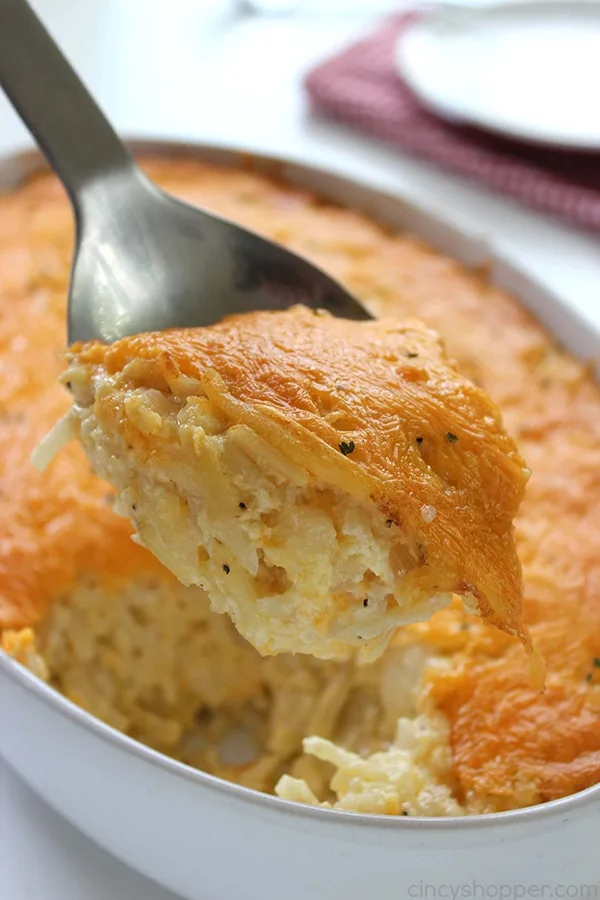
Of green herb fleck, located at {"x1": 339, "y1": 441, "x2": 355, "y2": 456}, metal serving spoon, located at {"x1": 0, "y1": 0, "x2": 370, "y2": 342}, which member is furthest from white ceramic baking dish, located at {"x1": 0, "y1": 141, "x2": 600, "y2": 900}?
metal serving spoon, located at {"x1": 0, "y1": 0, "x2": 370, "y2": 342}

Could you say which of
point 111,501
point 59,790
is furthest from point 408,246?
point 59,790

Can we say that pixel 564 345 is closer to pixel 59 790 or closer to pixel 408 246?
pixel 408 246

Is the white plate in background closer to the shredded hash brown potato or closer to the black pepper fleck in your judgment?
the shredded hash brown potato

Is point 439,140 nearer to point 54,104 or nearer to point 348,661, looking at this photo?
point 54,104

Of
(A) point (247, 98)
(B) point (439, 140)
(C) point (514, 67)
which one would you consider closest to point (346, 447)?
(B) point (439, 140)

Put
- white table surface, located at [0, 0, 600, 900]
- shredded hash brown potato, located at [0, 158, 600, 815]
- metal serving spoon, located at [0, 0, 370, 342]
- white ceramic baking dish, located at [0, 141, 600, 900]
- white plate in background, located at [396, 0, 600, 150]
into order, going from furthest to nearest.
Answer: white plate in background, located at [396, 0, 600, 150] < white table surface, located at [0, 0, 600, 900] < metal serving spoon, located at [0, 0, 370, 342] < shredded hash brown potato, located at [0, 158, 600, 815] < white ceramic baking dish, located at [0, 141, 600, 900]
